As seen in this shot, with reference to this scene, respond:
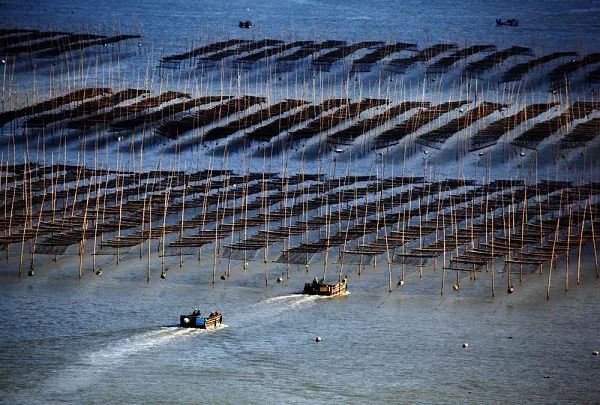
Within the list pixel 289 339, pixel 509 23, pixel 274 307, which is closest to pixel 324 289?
pixel 274 307

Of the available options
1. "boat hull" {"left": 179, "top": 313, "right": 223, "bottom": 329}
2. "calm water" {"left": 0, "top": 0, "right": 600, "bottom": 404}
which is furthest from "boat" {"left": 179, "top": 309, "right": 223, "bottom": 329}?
"calm water" {"left": 0, "top": 0, "right": 600, "bottom": 404}

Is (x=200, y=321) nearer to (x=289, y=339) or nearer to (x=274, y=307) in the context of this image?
(x=289, y=339)

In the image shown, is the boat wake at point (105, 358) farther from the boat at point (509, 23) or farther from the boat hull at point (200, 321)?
the boat at point (509, 23)

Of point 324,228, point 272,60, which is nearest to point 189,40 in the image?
point 272,60

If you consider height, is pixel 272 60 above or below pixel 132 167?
above

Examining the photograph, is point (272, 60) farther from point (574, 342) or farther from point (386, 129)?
point (574, 342)

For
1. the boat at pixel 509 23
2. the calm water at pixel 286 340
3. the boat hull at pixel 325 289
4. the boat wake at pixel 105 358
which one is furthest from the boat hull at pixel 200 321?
the boat at pixel 509 23

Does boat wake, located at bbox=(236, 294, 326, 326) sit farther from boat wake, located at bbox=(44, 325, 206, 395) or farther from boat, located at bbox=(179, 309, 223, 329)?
boat wake, located at bbox=(44, 325, 206, 395)
